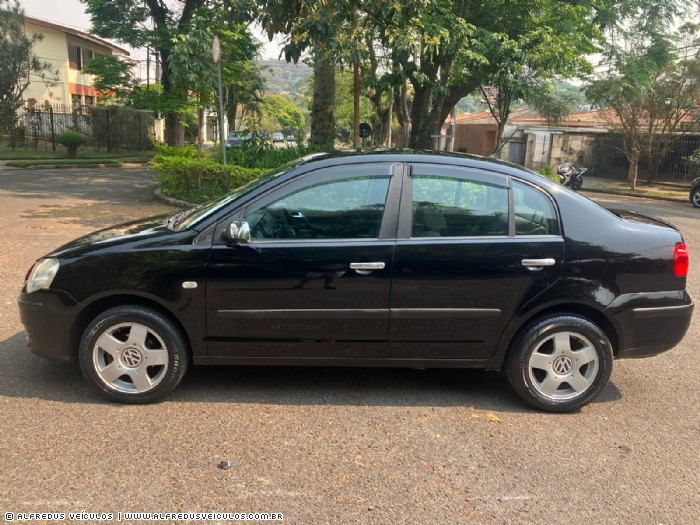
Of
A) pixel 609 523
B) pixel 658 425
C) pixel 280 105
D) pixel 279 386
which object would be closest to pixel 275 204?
pixel 279 386

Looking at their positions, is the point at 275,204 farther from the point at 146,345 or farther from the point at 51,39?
the point at 51,39

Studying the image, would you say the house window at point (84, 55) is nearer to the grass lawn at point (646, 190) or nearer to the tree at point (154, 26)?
the tree at point (154, 26)

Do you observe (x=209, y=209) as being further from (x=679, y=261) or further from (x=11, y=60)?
(x=11, y=60)

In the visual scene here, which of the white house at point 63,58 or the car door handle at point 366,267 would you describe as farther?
the white house at point 63,58

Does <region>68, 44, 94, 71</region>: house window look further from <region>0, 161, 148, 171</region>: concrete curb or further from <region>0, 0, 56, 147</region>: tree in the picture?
<region>0, 161, 148, 171</region>: concrete curb

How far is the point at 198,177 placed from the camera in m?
11.5

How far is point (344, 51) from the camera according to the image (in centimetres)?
902

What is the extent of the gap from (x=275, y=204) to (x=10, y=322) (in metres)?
2.98

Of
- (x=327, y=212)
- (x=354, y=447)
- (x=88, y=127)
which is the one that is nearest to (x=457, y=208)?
(x=327, y=212)

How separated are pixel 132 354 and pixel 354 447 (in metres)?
1.57

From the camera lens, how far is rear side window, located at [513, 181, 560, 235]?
391cm

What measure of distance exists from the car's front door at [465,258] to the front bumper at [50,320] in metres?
2.12

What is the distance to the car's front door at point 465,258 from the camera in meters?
3.81

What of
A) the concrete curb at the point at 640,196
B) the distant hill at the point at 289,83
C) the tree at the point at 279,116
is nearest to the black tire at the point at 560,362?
the distant hill at the point at 289,83
